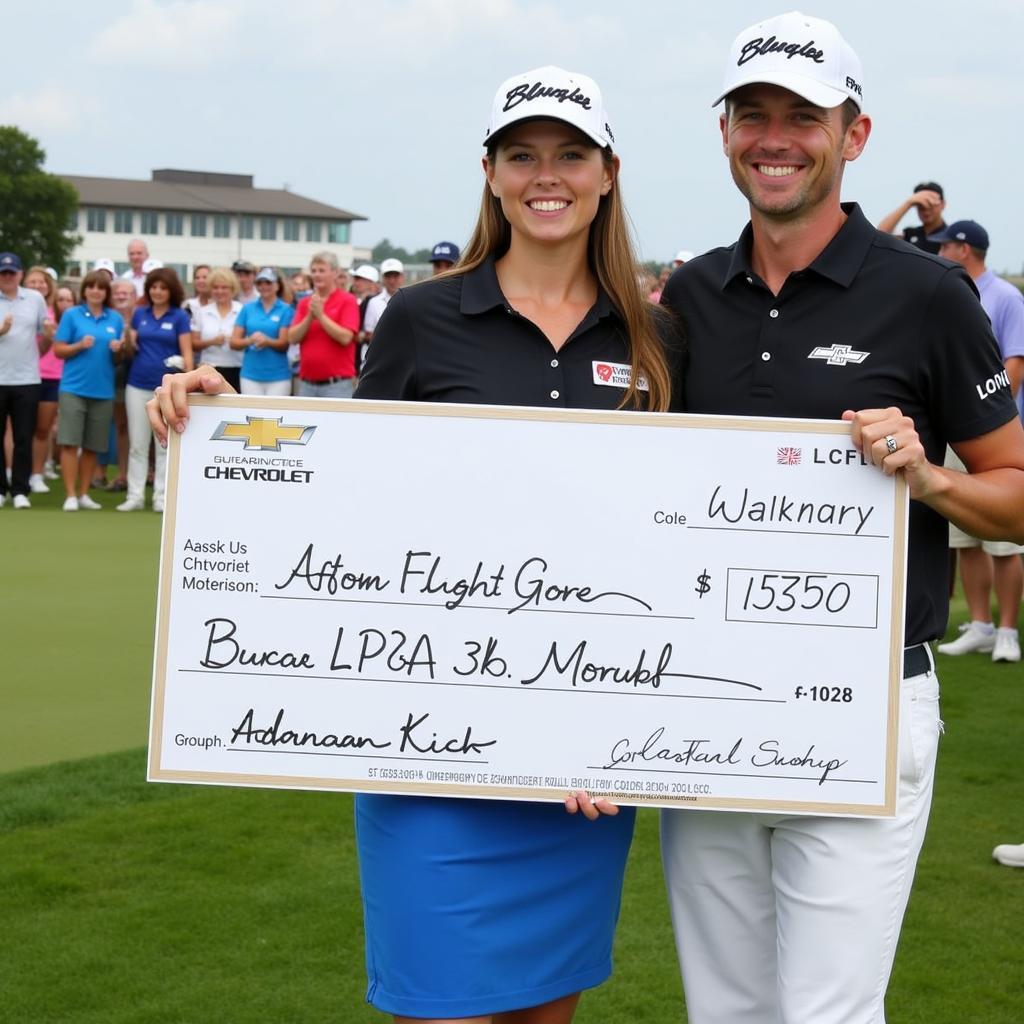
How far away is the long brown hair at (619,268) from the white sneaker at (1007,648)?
244 inches

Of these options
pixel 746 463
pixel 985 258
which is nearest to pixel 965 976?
pixel 746 463

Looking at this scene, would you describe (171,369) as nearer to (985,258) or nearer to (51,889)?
(985,258)

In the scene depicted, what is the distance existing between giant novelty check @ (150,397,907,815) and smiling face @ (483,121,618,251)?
0.44 metres

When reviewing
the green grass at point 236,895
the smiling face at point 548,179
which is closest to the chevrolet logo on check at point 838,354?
the smiling face at point 548,179

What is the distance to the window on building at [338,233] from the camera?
117188 millimetres

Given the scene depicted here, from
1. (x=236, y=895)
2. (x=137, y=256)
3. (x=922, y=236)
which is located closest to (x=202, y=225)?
(x=137, y=256)

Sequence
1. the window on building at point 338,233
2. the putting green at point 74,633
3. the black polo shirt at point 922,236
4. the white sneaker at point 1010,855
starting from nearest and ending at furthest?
the white sneaker at point 1010,855, the putting green at point 74,633, the black polo shirt at point 922,236, the window on building at point 338,233

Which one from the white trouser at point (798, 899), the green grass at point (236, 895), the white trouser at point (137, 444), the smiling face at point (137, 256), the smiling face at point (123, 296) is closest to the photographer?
the white trouser at point (798, 899)

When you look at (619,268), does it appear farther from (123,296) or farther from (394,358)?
(123,296)

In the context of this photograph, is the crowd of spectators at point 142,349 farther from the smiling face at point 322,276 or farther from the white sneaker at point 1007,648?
the white sneaker at point 1007,648

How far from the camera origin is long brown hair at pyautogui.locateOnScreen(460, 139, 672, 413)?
3197 millimetres

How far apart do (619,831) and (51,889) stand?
8.66 feet

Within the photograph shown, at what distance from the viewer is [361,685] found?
3100 mm

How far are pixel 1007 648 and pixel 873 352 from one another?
252 inches
